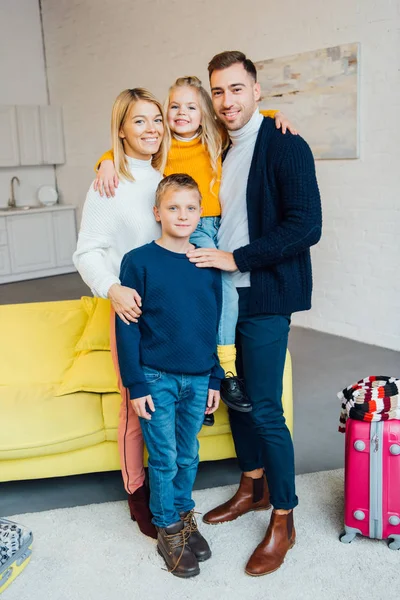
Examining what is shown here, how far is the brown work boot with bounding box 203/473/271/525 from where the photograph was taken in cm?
242

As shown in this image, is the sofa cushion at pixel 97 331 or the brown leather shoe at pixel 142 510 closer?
the brown leather shoe at pixel 142 510

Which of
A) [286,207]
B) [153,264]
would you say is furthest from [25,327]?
[286,207]

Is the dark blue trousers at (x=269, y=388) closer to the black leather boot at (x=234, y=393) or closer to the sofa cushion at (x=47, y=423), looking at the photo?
the black leather boot at (x=234, y=393)

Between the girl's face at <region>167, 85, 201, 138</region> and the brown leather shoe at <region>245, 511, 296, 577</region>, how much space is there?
1351 millimetres

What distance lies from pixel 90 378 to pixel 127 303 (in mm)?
686

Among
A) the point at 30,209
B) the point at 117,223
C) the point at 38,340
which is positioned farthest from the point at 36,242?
the point at 117,223

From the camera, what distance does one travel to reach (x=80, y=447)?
8.30 feet

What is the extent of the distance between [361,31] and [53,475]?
11.4ft

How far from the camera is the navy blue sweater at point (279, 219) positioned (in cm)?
202

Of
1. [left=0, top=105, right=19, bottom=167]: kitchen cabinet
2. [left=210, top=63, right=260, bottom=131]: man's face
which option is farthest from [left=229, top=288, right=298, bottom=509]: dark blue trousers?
[left=0, top=105, right=19, bottom=167]: kitchen cabinet

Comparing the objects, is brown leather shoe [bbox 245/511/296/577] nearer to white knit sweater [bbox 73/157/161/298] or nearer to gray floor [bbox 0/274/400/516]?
gray floor [bbox 0/274/400/516]

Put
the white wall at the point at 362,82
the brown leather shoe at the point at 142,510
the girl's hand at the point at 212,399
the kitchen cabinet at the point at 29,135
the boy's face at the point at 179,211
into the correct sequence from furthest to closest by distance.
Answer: the kitchen cabinet at the point at 29,135, the white wall at the point at 362,82, the brown leather shoe at the point at 142,510, the girl's hand at the point at 212,399, the boy's face at the point at 179,211

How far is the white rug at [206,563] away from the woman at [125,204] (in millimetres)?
575

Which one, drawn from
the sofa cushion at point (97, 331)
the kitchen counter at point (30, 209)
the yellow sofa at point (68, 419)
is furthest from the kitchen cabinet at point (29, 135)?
the yellow sofa at point (68, 419)
